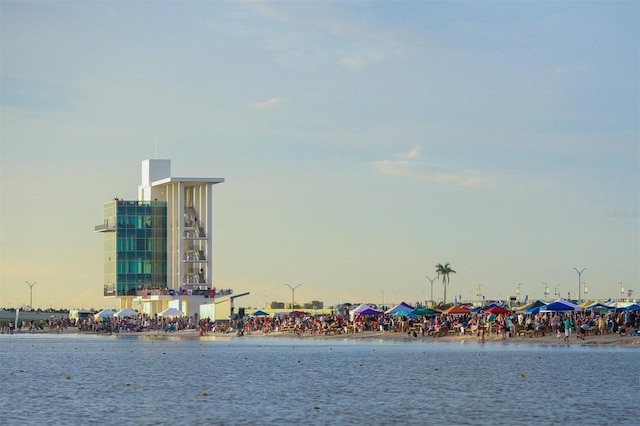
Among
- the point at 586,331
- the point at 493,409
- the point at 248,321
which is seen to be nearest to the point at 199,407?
the point at 493,409

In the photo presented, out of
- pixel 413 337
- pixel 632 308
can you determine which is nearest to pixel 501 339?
pixel 632 308

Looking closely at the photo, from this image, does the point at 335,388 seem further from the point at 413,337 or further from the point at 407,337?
the point at 407,337

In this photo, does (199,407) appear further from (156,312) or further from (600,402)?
(156,312)

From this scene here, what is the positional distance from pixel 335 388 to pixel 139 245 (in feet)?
402

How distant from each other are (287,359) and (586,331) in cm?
2209

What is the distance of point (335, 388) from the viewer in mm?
46875

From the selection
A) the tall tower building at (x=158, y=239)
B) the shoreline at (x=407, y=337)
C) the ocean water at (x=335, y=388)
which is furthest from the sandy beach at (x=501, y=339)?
the tall tower building at (x=158, y=239)

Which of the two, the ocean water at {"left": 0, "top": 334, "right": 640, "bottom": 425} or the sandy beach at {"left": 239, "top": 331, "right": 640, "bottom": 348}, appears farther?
the sandy beach at {"left": 239, "top": 331, "right": 640, "bottom": 348}

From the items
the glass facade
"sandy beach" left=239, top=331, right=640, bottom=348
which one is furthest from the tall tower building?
"sandy beach" left=239, top=331, right=640, bottom=348

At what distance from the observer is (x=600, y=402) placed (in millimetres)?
40062

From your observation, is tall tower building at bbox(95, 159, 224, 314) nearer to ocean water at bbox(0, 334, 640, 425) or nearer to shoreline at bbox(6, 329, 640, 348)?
shoreline at bbox(6, 329, 640, 348)

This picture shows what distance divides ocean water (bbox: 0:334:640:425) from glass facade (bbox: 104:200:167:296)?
9051 centimetres

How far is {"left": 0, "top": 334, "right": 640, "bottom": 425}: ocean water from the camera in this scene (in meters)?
36.5

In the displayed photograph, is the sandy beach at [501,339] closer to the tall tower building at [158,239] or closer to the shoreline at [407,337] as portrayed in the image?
the shoreline at [407,337]
